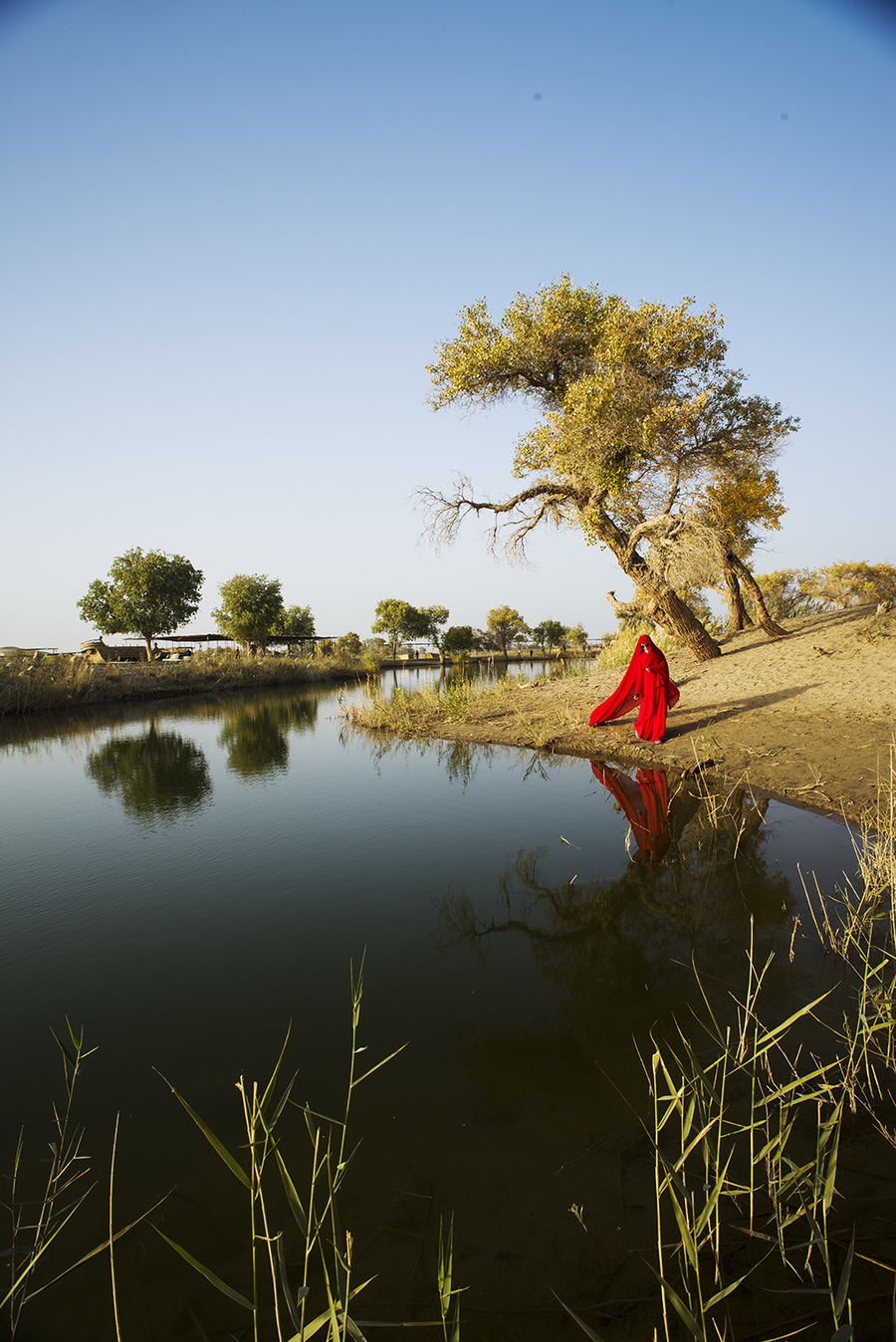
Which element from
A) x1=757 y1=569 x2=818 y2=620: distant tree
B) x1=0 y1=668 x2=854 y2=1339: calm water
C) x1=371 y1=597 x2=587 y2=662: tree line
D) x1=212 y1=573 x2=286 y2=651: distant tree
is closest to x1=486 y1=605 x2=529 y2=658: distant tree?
x1=371 y1=597 x2=587 y2=662: tree line

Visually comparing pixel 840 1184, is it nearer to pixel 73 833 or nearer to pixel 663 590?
pixel 73 833

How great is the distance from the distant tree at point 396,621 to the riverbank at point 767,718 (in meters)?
61.1

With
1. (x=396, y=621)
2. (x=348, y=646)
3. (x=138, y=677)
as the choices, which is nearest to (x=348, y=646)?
(x=348, y=646)

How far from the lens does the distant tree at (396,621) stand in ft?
255

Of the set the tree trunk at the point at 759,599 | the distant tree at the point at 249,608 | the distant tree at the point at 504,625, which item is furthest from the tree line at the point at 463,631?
the tree trunk at the point at 759,599

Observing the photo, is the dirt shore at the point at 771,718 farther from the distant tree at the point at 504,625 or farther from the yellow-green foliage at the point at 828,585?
the distant tree at the point at 504,625

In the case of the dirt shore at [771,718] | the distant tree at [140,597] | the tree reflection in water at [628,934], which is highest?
the distant tree at [140,597]

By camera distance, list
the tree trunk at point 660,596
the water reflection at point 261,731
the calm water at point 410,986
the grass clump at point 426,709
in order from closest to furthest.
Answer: the calm water at point 410,986
the water reflection at point 261,731
the grass clump at point 426,709
the tree trunk at point 660,596

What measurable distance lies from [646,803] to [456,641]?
73633 mm

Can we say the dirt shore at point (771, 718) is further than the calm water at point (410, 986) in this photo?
Yes

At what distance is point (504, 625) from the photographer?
278 feet

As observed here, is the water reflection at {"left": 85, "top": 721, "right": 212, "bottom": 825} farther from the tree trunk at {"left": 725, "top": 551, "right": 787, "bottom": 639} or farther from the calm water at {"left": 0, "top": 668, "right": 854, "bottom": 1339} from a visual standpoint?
the tree trunk at {"left": 725, "top": 551, "right": 787, "bottom": 639}

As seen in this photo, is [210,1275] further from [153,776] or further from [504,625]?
[504,625]

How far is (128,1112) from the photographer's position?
2.99 m
